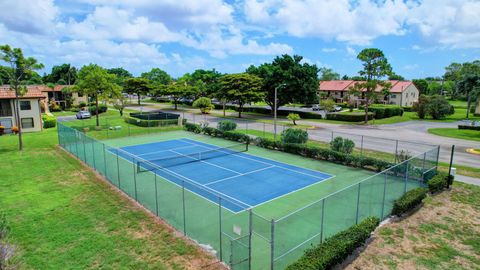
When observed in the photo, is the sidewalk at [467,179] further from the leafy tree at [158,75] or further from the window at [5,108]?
the leafy tree at [158,75]

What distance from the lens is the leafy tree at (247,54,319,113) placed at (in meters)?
48.3

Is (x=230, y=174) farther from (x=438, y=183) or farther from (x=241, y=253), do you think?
(x=438, y=183)

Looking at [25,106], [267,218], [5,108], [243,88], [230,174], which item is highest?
[243,88]

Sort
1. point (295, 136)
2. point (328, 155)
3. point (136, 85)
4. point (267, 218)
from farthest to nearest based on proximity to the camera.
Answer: point (136, 85) → point (295, 136) → point (328, 155) → point (267, 218)

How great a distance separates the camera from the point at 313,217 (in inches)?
439

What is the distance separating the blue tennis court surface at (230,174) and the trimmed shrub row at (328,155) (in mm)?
2747

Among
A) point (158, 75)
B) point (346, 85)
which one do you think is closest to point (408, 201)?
point (346, 85)

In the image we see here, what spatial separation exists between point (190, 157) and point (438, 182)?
16200 millimetres

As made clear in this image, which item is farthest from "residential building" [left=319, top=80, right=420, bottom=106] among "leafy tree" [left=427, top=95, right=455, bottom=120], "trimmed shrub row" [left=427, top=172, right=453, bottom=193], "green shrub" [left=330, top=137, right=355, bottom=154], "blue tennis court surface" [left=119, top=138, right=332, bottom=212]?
"trimmed shrub row" [left=427, top=172, right=453, bottom=193]

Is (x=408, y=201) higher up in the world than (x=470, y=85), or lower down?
lower down

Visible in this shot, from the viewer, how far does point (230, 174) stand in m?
20.1

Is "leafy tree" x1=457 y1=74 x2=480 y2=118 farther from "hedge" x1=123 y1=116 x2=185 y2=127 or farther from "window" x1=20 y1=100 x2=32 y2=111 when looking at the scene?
"window" x1=20 y1=100 x2=32 y2=111

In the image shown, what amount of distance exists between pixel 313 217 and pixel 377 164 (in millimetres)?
11080

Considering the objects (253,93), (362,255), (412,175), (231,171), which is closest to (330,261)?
(362,255)
